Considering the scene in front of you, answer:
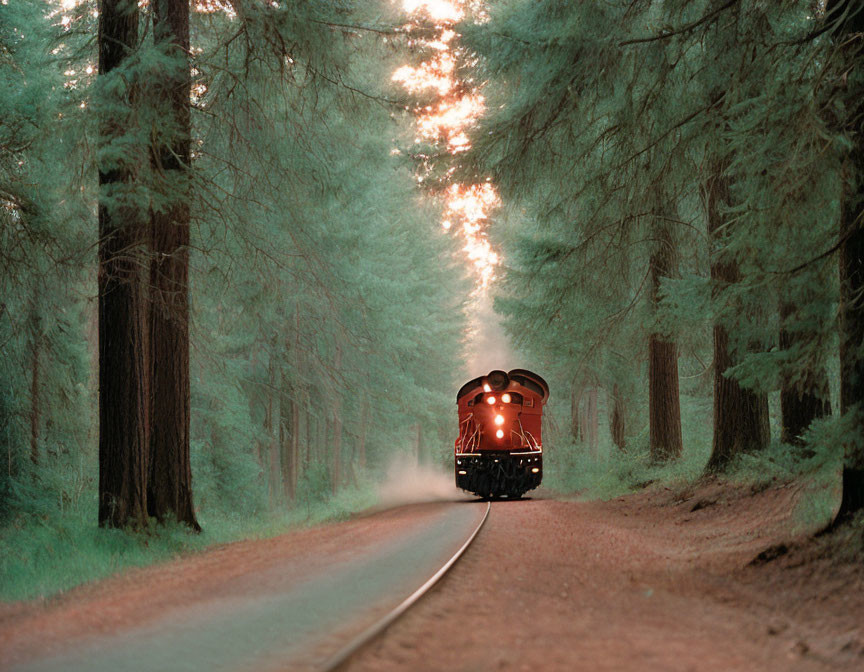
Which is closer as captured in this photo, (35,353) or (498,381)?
(35,353)

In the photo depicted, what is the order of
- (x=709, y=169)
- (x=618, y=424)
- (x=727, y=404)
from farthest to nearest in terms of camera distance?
1. (x=618, y=424)
2. (x=727, y=404)
3. (x=709, y=169)

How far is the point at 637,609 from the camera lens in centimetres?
734

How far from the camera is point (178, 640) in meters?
5.95

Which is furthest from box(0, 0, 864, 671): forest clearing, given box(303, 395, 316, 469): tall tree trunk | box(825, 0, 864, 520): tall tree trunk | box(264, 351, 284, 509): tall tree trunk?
box(303, 395, 316, 469): tall tree trunk

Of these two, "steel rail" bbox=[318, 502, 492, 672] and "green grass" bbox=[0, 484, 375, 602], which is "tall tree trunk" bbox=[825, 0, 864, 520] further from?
"green grass" bbox=[0, 484, 375, 602]

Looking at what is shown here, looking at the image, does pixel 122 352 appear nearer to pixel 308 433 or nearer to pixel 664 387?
pixel 664 387

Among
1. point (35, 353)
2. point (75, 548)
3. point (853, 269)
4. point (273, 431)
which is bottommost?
point (75, 548)

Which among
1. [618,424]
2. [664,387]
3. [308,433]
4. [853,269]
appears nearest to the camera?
[853,269]

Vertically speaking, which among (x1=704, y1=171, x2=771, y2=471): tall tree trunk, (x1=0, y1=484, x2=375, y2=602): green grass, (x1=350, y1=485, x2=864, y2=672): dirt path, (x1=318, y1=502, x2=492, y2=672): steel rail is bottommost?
(x1=0, y1=484, x2=375, y2=602): green grass

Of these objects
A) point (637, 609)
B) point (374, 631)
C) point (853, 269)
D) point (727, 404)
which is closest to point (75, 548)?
point (374, 631)

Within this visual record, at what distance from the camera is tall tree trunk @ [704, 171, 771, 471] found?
15.2 meters

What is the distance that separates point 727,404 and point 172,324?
984cm

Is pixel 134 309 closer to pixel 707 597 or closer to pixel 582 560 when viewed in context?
pixel 582 560

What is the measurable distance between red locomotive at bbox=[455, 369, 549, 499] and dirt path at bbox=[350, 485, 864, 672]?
9.61 meters
